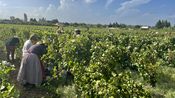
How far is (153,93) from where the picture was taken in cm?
1062

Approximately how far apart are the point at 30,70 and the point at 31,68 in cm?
7

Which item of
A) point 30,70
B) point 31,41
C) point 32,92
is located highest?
point 31,41

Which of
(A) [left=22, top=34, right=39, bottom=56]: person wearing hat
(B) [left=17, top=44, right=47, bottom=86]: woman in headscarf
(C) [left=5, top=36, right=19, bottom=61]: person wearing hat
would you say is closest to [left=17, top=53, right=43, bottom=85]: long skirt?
(B) [left=17, top=44, right=47, bottom=86]: woman in headscarf

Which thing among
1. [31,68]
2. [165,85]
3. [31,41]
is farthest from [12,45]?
[165,85]

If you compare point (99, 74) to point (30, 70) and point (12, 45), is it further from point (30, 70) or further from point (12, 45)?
point (12, 45)

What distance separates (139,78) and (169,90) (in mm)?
1773

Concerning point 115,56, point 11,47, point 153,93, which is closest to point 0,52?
point 11,47

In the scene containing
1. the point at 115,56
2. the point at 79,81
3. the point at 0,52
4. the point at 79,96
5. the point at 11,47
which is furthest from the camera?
the point at 0,52

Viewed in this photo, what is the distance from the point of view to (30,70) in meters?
10.7

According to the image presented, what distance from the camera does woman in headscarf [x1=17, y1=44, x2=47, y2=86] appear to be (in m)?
10.6

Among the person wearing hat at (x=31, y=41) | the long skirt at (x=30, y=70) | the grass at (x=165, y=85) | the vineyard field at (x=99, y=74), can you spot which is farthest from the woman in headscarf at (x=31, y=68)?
the grass at (x=165, y=85)

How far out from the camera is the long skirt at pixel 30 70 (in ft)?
34.9

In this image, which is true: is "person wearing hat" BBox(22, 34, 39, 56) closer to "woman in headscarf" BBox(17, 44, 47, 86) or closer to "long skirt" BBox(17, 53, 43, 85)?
"woman in headscarf" BBox(17, 44, 47, 86)

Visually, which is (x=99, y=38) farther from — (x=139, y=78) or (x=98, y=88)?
(x=98, y=88)
